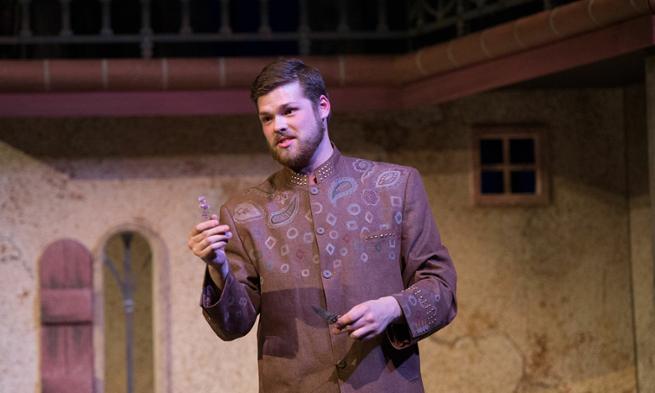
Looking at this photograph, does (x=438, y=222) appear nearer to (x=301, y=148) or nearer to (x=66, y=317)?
(x=66, y=317)

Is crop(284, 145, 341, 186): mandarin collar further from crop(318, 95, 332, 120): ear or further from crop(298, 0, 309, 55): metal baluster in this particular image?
crop(298, 0, 309, 55): metal baluster

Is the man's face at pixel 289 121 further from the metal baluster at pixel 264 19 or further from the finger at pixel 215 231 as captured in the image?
the metal baluster at pixel 264 19

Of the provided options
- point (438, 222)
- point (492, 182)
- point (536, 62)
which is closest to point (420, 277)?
point (536, 62)

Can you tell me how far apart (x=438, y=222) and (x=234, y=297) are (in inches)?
134

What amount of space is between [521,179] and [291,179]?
133 inches

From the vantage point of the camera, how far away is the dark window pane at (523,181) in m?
6.07

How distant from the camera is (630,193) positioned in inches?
239

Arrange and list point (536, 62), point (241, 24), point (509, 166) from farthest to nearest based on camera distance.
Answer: point (241, 24) < point (509, 166) < point (536, 62)

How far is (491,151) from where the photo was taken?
241 inches

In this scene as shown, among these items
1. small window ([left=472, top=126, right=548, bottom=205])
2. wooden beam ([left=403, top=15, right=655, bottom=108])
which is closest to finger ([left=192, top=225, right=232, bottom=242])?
wooden beam ([left=403, top=15, right=655, bottom=108])

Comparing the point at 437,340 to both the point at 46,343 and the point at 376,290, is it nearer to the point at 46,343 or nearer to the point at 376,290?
the point at 46,343

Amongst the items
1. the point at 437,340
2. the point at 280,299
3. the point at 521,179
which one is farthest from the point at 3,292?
the point at 280,299

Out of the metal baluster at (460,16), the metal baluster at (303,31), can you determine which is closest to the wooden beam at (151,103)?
the metal baluster at (303,31)

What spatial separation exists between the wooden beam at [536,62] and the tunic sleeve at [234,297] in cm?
226
